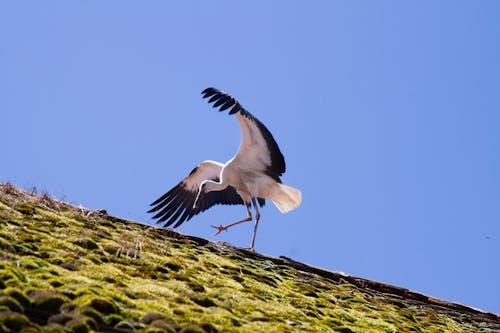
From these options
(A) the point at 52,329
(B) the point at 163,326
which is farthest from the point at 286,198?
(A) the point at 52,329

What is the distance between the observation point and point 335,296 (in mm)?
8891

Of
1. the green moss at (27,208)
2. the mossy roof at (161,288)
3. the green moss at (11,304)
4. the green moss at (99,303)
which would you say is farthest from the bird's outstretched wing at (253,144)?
the green moss at (11,304)

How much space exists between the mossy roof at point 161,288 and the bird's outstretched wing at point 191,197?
8.35ft

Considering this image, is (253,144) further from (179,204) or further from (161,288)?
(161,288)

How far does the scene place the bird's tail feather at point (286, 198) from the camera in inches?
488

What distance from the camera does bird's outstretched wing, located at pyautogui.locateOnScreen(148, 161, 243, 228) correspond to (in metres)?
12.2

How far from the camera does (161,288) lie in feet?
21.2

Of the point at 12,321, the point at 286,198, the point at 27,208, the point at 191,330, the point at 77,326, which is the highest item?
Result: the point at 286,198

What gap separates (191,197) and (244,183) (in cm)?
84

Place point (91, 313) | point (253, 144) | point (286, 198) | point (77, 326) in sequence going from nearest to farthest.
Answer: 1. point (77, 326)
2. point (91, 313)
3. point (253, 144)
4. point (286, 198)

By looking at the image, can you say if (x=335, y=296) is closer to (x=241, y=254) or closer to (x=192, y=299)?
(x=241, y=254)

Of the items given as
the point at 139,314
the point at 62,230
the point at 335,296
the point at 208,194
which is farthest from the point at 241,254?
the point at 139,314

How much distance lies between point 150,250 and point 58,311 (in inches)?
116

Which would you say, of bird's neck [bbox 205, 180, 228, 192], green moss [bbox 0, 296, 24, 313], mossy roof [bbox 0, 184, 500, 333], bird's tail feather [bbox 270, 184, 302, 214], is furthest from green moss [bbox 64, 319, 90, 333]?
bird's tail feather [bbox 270, 184, 302, 214]
